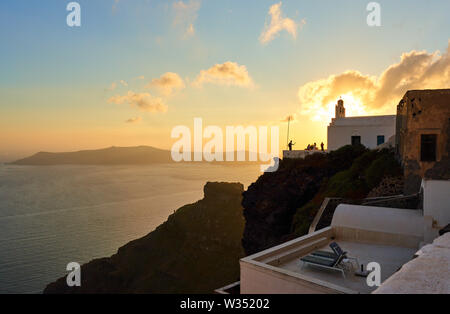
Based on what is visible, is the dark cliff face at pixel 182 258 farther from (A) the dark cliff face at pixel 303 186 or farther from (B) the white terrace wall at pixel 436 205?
(B) the white terrace wall at pixel 436 205

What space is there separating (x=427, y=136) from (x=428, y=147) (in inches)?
23.7

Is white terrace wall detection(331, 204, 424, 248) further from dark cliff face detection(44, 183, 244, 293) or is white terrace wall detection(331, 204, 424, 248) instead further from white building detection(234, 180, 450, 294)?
dark cliff face detection(44, 183, 244, 293)

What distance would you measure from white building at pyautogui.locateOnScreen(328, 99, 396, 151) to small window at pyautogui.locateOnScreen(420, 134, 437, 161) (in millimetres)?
11411

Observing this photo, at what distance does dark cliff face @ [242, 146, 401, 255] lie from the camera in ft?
61.9

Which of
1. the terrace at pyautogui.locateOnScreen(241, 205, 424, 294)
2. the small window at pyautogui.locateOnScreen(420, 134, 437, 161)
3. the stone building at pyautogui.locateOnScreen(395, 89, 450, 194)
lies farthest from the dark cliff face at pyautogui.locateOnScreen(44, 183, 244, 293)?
the terrace at pyautogui.locateOnScreen(241, 205, 424, 294)

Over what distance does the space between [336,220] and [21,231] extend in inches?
3814

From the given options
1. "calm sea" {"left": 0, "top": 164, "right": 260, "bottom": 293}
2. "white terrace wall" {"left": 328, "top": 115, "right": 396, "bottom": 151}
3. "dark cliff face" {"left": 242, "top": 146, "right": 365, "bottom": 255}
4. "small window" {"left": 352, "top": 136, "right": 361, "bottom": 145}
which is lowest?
"calm sea" {"left": 0, "top": 164, "right": 260, "bottom": 293}

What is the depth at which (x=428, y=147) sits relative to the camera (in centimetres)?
1619

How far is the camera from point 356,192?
59.9 ft

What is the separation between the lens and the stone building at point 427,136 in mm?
15859

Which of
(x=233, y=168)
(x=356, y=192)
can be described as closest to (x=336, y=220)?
(x=356, y=192)

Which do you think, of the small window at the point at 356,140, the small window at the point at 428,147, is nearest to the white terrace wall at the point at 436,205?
the small window at the point at 428,147

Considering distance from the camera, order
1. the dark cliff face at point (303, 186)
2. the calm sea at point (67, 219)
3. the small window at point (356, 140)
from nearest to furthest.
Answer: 1. the dark cliff face at point (303, 186)
2. the small window at point (356, 140)
3. the calm sea at point (67, 219)
